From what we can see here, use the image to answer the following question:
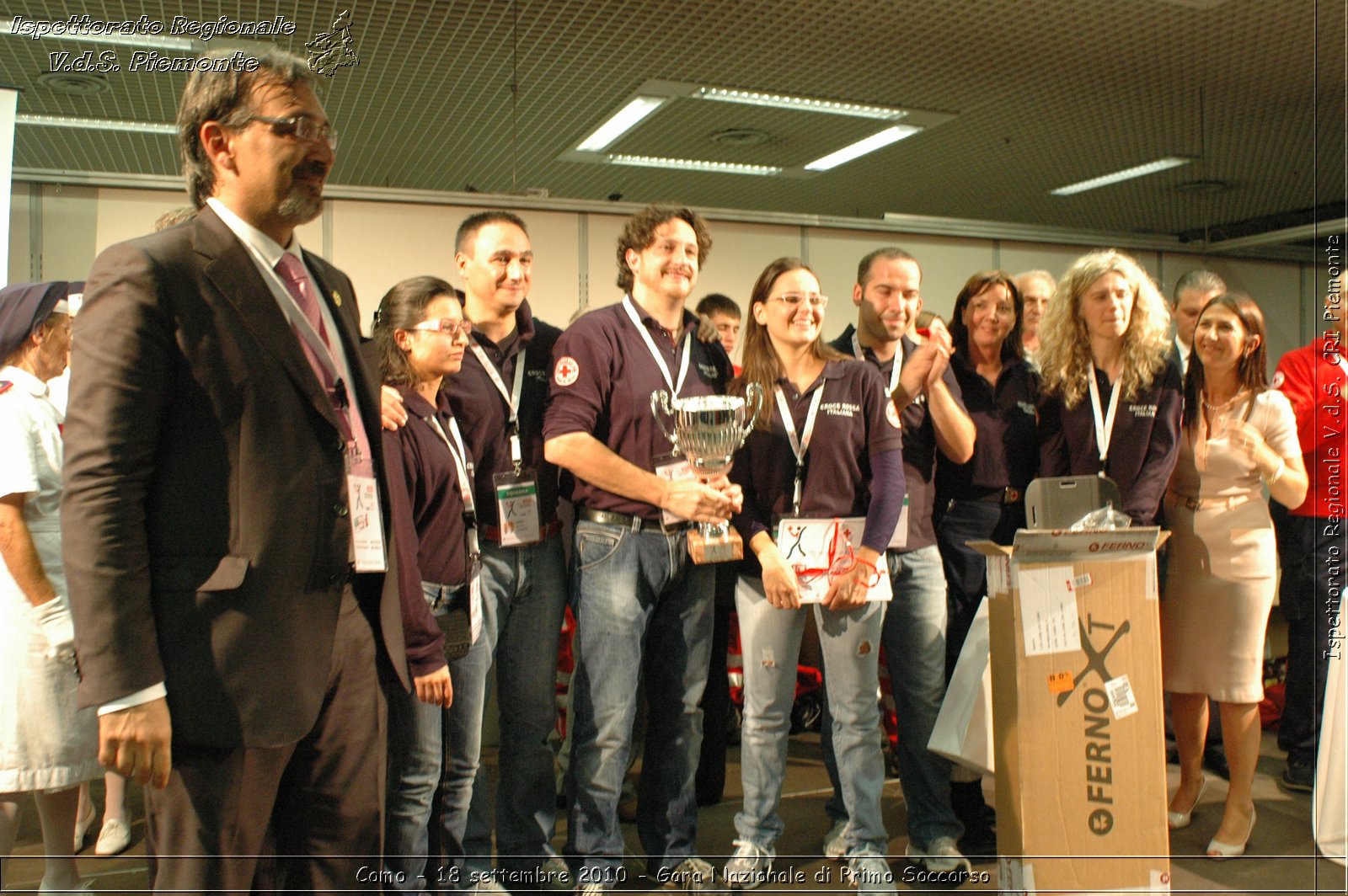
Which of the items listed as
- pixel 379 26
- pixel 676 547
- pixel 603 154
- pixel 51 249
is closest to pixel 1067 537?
pixel 676 547

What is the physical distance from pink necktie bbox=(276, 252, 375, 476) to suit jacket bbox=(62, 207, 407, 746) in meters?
0.08

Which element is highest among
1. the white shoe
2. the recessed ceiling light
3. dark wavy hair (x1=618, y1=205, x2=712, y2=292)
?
the recessed ceiling light

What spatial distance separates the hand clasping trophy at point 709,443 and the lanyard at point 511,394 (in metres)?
0.41

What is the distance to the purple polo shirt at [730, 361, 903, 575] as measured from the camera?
8.59 ft

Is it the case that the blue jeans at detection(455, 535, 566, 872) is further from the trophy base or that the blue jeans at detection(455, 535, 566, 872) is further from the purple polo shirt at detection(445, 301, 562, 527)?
the trophy base

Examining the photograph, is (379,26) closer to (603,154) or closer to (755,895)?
(603,154)

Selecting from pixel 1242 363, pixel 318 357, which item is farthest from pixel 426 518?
pixel 1242 363

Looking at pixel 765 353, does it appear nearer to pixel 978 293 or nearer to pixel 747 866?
pixel 978 293

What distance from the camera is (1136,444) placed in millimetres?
2928

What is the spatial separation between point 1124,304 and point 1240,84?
4.02 m

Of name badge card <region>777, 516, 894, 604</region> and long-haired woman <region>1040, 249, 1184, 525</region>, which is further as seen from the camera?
long-haired woman <region>1040, 249, 1184, 525</region>

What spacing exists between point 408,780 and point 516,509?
2.30ft

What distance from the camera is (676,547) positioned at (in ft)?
8.27

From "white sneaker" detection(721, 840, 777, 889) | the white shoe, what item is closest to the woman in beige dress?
"white sneaker" detection(721, 840, 777, 889)
